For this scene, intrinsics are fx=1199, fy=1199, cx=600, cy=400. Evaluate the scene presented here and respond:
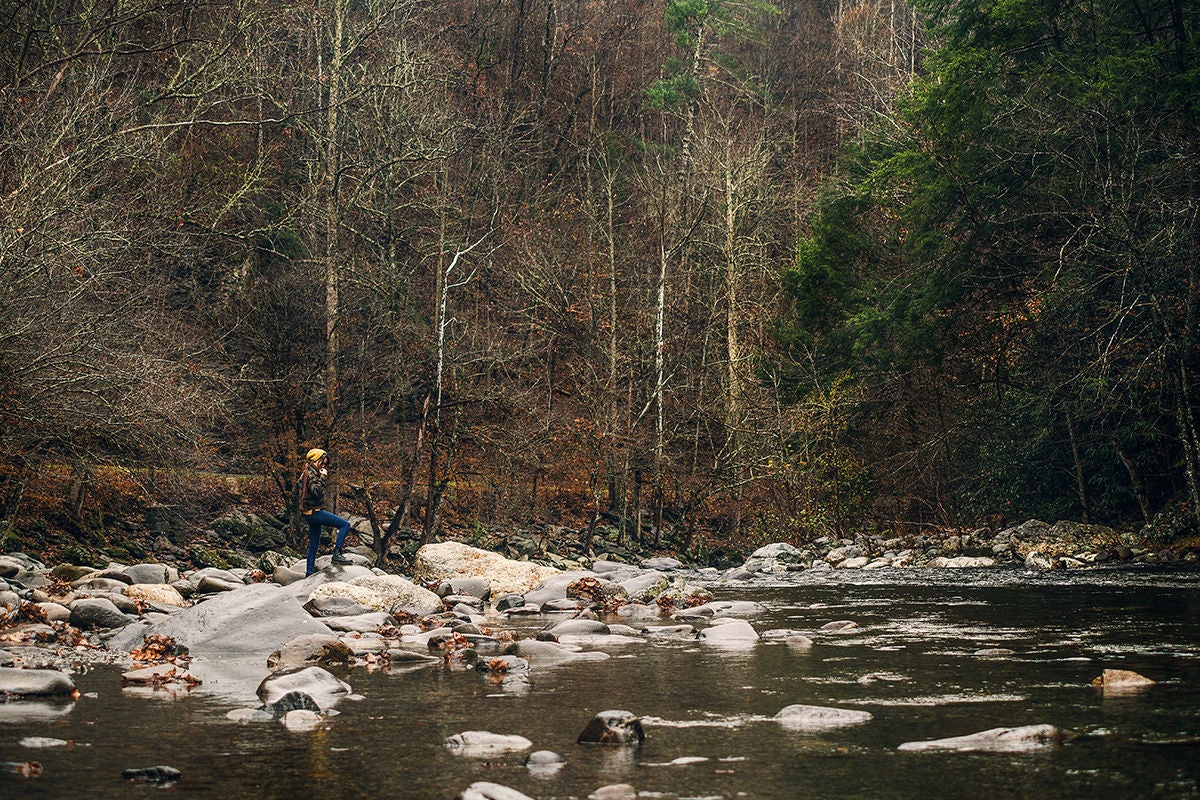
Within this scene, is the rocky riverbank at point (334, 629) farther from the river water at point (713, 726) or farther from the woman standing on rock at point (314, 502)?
the woman standing on rock at point (314, 502)

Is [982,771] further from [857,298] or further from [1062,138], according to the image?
[857,298]

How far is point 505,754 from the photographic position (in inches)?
219

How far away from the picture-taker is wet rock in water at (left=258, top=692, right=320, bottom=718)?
662 centimetres

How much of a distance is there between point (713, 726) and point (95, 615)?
7.23 metres

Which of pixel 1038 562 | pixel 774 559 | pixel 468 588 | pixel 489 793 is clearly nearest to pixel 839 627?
pixel 468 588

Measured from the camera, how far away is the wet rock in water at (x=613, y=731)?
19.0 ft

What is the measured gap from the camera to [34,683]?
23.5ft

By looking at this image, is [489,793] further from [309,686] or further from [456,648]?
[456,648]

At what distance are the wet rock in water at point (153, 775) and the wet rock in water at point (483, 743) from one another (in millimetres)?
1266

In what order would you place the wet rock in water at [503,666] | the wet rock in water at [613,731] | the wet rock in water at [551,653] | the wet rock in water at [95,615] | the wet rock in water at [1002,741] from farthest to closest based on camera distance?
the wet rock in water at [95,615] → the wet rock in water at [551,653] → the wet rock in water at [503,666] → the wet rock in water at [613,731] → the wet rock in water at [1002,741]

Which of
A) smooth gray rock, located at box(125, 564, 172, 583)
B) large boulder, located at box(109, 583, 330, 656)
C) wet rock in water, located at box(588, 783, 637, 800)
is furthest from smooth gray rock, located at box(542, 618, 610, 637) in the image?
wet rock in water, located at box(588, 783, 637, 800)

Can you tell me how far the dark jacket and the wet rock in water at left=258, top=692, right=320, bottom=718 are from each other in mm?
8352

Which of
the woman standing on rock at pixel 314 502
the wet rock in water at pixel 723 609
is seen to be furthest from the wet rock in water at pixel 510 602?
the woman standing on rock at pixel 314 502

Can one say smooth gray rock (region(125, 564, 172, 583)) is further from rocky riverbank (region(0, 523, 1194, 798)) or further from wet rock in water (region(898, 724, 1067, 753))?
wet rock in water (region(898, 724, 1067, 753))
